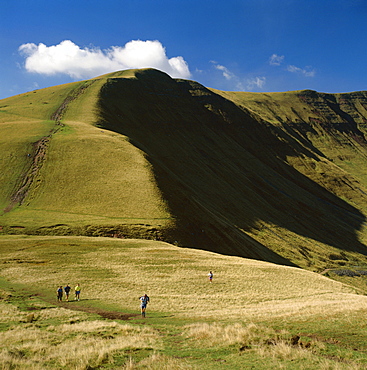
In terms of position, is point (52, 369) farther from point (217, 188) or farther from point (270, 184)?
point (270, 184)

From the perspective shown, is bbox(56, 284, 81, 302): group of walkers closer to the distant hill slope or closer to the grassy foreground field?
the grassy foreground field

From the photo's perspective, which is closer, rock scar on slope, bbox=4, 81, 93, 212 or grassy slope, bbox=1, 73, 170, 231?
grassy slope, bbox=1, 73, 170, 231

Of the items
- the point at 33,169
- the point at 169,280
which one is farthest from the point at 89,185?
the point at 169,280

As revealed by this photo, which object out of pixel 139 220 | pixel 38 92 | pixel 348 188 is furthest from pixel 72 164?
pixel 348 188

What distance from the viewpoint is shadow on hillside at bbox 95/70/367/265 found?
7425 cm

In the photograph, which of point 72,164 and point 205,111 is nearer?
point 72,164

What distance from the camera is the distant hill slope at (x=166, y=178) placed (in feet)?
216

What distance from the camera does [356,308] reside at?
21859 mm

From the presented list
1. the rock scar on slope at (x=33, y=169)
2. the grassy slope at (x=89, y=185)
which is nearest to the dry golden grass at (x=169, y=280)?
the grassy slope at (x=89, y=185)

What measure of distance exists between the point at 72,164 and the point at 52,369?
7567 cm

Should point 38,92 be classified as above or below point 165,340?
above

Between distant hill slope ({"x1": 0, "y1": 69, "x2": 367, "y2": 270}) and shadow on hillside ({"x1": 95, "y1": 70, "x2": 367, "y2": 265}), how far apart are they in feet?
2.04

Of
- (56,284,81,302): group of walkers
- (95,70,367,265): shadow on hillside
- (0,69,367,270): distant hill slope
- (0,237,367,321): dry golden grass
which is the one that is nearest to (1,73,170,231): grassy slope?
(0,69,367,270): distant hill slope

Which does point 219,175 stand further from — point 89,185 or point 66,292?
point 66,292
